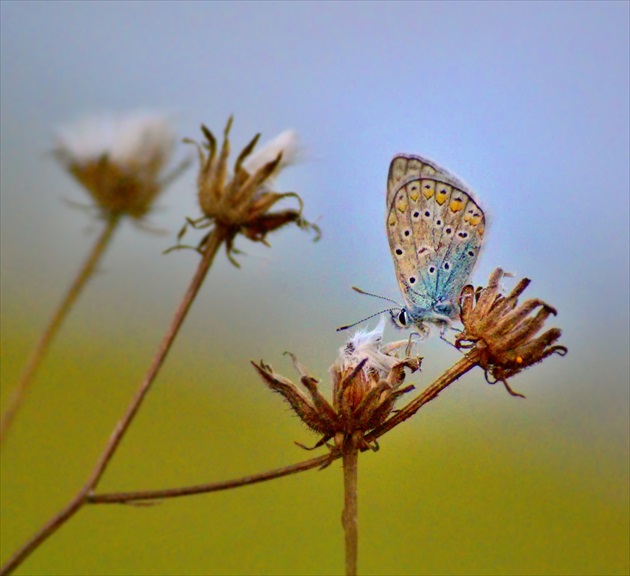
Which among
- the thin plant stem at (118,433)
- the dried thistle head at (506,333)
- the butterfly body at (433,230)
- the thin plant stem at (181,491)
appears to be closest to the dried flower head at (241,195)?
the thin plant stem at (118,433)

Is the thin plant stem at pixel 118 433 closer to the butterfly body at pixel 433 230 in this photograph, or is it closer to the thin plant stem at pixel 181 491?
the thin plant stem at pixel 181 491

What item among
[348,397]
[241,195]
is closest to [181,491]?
[348,397]

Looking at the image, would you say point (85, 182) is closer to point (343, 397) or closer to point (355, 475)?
point (343, 397)

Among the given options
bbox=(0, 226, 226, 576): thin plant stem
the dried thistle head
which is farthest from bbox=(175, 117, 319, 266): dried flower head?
the dried thistle head

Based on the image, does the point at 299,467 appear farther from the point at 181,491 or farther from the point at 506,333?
the point at 506,333

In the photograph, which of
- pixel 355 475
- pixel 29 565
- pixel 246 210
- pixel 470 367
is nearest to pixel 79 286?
pixel 246 210

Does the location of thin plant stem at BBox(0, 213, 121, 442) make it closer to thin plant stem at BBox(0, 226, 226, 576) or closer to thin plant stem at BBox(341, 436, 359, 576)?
thin plant stem at BBox(0, 226, 226, 576)
